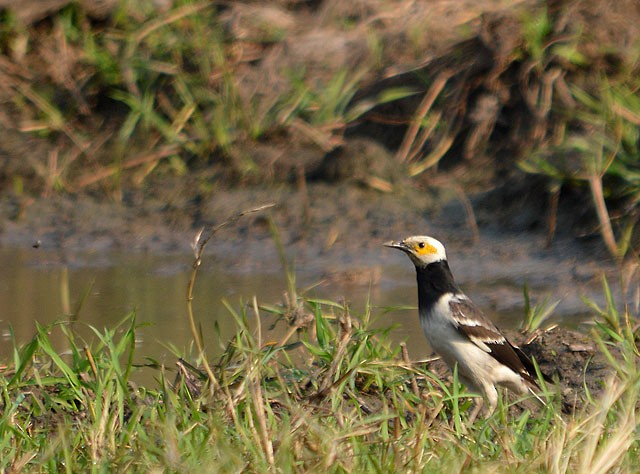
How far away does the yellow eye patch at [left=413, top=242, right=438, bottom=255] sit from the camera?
5453mm

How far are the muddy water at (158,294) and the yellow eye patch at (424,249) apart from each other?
396 millimetres

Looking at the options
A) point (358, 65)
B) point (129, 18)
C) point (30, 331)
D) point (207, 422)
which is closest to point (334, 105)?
point (358, 65)

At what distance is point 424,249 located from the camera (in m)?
5.47

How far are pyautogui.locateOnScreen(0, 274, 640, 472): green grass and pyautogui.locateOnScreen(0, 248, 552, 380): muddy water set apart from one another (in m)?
0.78

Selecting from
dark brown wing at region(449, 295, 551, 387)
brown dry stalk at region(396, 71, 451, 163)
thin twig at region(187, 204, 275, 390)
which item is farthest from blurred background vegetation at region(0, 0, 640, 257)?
thin twig at region(187, 204, 275, 390)

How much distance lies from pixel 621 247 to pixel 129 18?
14.7 ft

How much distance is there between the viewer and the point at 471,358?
16.3 ft

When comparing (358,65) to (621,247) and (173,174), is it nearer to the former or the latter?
(173,174)

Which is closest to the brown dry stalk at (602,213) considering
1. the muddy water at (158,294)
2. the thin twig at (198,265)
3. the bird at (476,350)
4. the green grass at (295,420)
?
the muddy water at (158,294)

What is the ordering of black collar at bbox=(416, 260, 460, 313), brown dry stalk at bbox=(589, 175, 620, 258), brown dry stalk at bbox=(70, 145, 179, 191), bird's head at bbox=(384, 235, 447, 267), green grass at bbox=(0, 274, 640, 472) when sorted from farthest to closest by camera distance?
brown dry stalk at bbox=(70, 145, 179, 191)
brown dry stalk at bbox=(589, 175, 620, 258)
bird's head at bbox=(384, 235, 447, 267)
black collar at bbox=(416, 260, 460, 313)
green grass at bbox=(0, 274, 640, 472)

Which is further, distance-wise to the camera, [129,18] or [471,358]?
[129,18]

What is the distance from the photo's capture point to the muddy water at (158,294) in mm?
5934

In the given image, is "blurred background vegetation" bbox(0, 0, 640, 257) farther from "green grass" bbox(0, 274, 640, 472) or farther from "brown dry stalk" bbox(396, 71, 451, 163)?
"green grass" bbox(0, 274, 640, 472)

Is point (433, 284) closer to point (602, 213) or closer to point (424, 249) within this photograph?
point (424, 249)
